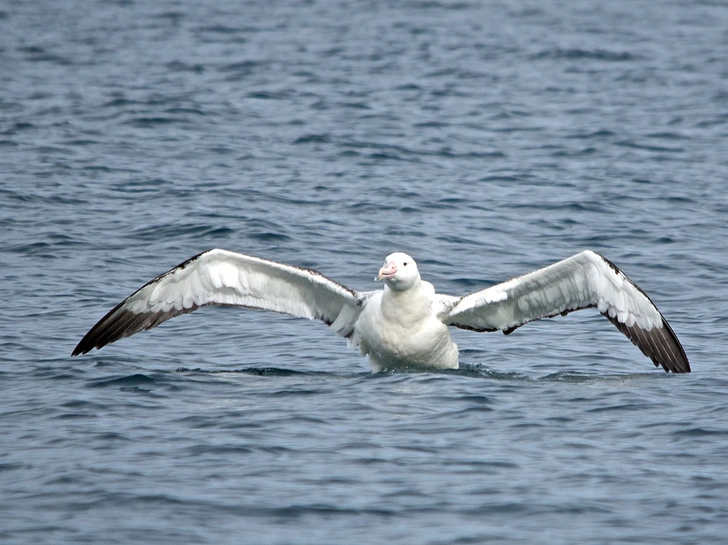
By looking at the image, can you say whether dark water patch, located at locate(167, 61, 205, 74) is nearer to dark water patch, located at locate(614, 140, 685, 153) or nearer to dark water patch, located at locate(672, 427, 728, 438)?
dark water patch, located at locate(614, 140, 685, 153)

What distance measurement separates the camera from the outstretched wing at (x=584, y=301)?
39.7 feet

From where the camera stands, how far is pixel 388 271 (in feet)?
38.6

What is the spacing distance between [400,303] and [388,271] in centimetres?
55

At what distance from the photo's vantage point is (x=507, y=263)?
1669 cm

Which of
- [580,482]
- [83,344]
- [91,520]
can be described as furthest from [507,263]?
[91,520]

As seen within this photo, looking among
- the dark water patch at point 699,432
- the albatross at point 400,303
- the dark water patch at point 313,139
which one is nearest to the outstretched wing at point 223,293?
the albatross at point 400,303

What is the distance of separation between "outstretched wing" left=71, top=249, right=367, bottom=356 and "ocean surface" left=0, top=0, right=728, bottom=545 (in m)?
0.40

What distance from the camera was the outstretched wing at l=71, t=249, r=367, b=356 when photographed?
1248cm

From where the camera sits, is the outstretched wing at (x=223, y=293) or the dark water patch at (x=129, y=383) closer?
the dark water patch at (x=129, y=383)

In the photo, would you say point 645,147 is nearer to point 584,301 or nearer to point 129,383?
point 584,301

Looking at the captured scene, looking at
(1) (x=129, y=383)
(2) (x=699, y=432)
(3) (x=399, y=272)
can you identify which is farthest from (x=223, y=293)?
(2) (x=699, y=432)

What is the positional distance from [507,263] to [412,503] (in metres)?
8.33

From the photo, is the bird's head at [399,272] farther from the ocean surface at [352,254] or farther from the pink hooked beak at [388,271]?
the ocean surface at [352,254]

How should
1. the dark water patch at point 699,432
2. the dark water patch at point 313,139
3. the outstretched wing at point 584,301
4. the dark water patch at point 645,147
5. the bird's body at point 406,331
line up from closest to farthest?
the dark water patch at point 699,432
the outstretched wing at point 584,301
the bird's body at point 406,331
the dark water patch at point 313,139
the dark water patch at point 645,147
